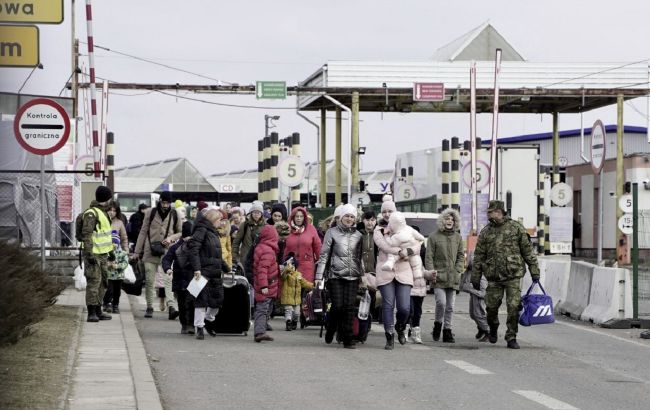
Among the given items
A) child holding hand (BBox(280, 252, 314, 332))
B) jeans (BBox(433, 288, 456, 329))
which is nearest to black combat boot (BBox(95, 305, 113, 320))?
child holding hand (BBox(280, 252, 314, 332))

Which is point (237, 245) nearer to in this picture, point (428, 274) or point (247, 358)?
point (428, 274)

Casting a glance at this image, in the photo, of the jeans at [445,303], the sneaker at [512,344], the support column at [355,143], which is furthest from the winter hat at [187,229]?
the support column at [355,143]

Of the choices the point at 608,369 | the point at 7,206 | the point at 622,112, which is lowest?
the point at 608,369

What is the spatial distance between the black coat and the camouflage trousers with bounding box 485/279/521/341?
3.18 meters

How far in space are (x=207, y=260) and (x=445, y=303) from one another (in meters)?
Result: 2.95

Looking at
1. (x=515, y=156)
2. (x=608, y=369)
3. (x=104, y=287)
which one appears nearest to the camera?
(x=608, y=369)

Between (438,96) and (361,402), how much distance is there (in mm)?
37257

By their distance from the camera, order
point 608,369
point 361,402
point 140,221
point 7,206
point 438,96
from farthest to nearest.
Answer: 1. point 438,96
2. point 7,206
3. point 140,221
4. point 608,369
5. point 361,402

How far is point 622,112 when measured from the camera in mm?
48656

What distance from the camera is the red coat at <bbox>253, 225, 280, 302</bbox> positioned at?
15.0 metres

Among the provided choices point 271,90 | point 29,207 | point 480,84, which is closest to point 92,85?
point 29,207

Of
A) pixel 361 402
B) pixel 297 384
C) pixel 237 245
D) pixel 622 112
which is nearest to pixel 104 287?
pixel 237 245

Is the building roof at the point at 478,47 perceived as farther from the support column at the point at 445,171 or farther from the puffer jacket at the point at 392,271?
the puffer jacket at the point at 392,271

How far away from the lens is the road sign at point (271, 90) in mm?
46344
